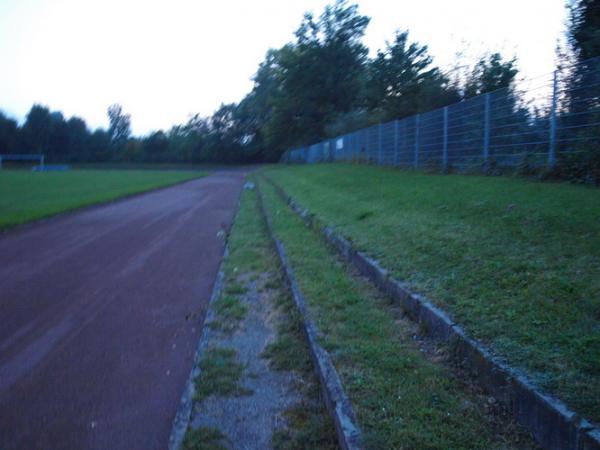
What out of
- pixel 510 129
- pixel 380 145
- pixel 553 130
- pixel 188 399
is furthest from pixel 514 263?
pixel 380 145

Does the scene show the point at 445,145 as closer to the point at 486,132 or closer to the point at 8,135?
the point at 486,132

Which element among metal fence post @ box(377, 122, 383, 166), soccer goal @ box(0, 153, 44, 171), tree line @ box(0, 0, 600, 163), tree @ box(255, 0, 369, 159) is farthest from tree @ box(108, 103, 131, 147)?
metal fence post @ box(377, 122, 383, 166)

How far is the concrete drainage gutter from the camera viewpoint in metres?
2.72

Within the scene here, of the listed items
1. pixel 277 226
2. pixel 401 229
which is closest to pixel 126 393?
pixel 401 229

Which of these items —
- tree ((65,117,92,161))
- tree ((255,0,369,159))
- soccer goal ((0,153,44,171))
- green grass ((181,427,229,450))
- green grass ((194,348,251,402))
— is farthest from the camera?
tree ((65,117,92,161))

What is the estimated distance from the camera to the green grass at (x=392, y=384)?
310 cm

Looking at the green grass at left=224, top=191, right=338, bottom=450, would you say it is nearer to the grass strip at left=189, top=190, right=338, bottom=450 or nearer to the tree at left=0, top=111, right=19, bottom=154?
the grass strip at left=189, top=190, right=338, bottom=450

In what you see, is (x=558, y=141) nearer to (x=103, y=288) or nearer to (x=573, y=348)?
(x=573, y=348)

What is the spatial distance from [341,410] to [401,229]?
528 cm

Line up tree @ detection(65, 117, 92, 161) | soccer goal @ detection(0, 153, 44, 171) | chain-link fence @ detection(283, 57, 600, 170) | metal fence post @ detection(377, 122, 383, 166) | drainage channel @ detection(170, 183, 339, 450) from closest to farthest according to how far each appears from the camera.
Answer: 1. drainage channel @ detection(170, 183, 339, 450)
2. chain-link fence @ detection(283, 57, 600, 170)
3. metal fence post @ detection(377, 122, 383, 166)
4. soccer goal @ detection(0, 153, 44, 171)
5. tree @ detection(65, 117, 92, 161)

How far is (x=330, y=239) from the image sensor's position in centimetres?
994

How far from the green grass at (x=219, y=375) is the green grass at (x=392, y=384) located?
31.8 inches

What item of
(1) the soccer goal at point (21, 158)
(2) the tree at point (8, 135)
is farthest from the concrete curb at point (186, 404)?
(2) the tree at point (8, 135)

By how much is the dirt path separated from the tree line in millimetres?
8807
